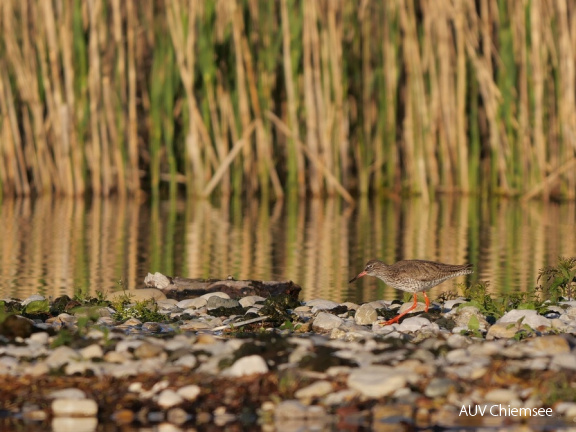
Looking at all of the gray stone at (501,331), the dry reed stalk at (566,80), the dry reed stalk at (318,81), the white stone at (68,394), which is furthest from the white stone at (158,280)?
the dry reed stalk at (566,80)

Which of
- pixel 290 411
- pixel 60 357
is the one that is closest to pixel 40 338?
pixel 60 357

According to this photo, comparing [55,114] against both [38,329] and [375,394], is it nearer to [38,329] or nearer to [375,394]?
→ [38,329]

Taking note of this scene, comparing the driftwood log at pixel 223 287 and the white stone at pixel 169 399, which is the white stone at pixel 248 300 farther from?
the white stone at pixel 169 399

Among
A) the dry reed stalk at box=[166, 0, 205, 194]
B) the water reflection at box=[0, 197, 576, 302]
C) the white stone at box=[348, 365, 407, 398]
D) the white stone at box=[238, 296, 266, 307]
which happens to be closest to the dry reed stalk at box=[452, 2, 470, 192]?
the water reflection at box=[0, 197, 576, 302]

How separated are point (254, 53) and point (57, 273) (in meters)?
7.84

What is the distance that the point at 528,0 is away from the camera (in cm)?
1717

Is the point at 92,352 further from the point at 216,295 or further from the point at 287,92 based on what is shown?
the point at 287,92

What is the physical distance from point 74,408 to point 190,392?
577 mm

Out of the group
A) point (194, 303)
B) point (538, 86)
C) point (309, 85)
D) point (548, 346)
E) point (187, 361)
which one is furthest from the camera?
point (309, 85)

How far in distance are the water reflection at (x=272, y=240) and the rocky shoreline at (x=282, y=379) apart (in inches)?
98.9

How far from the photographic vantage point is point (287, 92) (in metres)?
18.0

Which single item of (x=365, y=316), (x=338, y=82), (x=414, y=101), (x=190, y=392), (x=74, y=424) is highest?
(x=338, y=82)

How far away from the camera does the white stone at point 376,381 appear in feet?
19.5

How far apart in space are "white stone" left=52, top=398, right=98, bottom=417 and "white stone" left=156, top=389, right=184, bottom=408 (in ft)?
1.05
